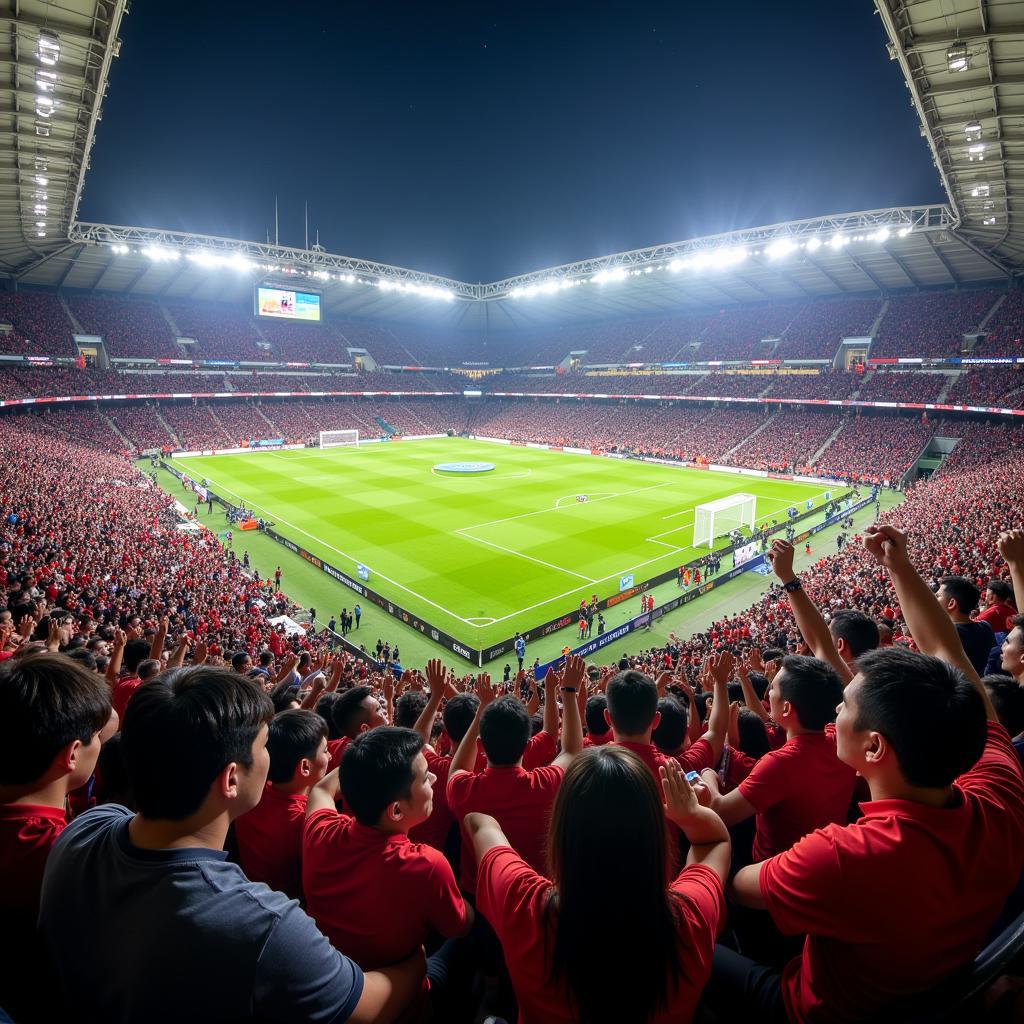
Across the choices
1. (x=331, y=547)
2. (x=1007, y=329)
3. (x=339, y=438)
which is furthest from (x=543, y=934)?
(x=339, y=438)

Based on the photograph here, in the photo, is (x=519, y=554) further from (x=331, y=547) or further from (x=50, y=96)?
(x=50, y=96)

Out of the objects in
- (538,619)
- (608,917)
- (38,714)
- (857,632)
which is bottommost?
(538,619)

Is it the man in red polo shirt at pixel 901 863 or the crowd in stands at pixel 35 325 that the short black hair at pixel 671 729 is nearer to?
the man in red polo shirt at pixel 901 863

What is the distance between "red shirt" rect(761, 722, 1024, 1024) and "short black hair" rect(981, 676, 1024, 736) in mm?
2417

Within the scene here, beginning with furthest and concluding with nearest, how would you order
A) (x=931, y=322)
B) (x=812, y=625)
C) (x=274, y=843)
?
1. (x=931, y=322)
2. (x=812, y=625)
3. (x=274, y=843)

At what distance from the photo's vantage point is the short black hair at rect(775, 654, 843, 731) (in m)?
3.77

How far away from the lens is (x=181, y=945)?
Result: 68.4 inches

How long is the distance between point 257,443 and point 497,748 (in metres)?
67.2

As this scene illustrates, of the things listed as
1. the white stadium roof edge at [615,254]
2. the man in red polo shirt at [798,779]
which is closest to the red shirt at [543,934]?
the man in red polo shirt at [798,779]

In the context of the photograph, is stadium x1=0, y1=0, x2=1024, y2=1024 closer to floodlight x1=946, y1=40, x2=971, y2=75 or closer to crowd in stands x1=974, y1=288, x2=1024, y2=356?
floodlight x1=946, y1=40, x2=971, y2=75

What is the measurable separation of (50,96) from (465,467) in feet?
119

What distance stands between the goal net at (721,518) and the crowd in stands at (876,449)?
773 inches

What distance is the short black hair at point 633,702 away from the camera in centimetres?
397

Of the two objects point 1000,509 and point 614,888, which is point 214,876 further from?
point 1000,509
